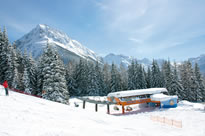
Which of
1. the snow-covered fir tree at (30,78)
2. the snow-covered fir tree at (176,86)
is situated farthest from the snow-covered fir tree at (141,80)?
the snow-covered fir tree at (30,78)

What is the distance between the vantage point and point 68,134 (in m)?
8.12

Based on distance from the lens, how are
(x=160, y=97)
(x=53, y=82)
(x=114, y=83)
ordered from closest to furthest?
(x=53, y=82)
(x=160, y=97)
(x=114, y=83)

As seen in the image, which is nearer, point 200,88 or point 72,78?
point 200,88

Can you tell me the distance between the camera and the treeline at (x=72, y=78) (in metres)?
27.1

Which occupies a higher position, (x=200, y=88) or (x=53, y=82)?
(x=53, y=82)

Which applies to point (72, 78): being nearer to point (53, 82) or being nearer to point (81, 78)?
point (81, 78)

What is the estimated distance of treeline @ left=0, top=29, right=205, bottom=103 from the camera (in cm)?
2709

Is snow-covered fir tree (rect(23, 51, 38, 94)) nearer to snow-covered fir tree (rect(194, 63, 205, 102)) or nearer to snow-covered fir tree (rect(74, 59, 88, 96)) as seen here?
snow-covered fir tree (rect(74, 59, 88, 96))

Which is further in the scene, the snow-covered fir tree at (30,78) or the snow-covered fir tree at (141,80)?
the snow-covered fir tree at (141,80)

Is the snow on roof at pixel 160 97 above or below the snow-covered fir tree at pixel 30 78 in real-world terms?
below

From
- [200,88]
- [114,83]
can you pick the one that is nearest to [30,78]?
[114,83]

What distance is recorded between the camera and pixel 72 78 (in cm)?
6103

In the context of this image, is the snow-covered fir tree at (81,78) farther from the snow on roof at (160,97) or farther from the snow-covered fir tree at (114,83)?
the snow on roof at (160,97)

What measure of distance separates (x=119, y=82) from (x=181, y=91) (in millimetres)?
24050
